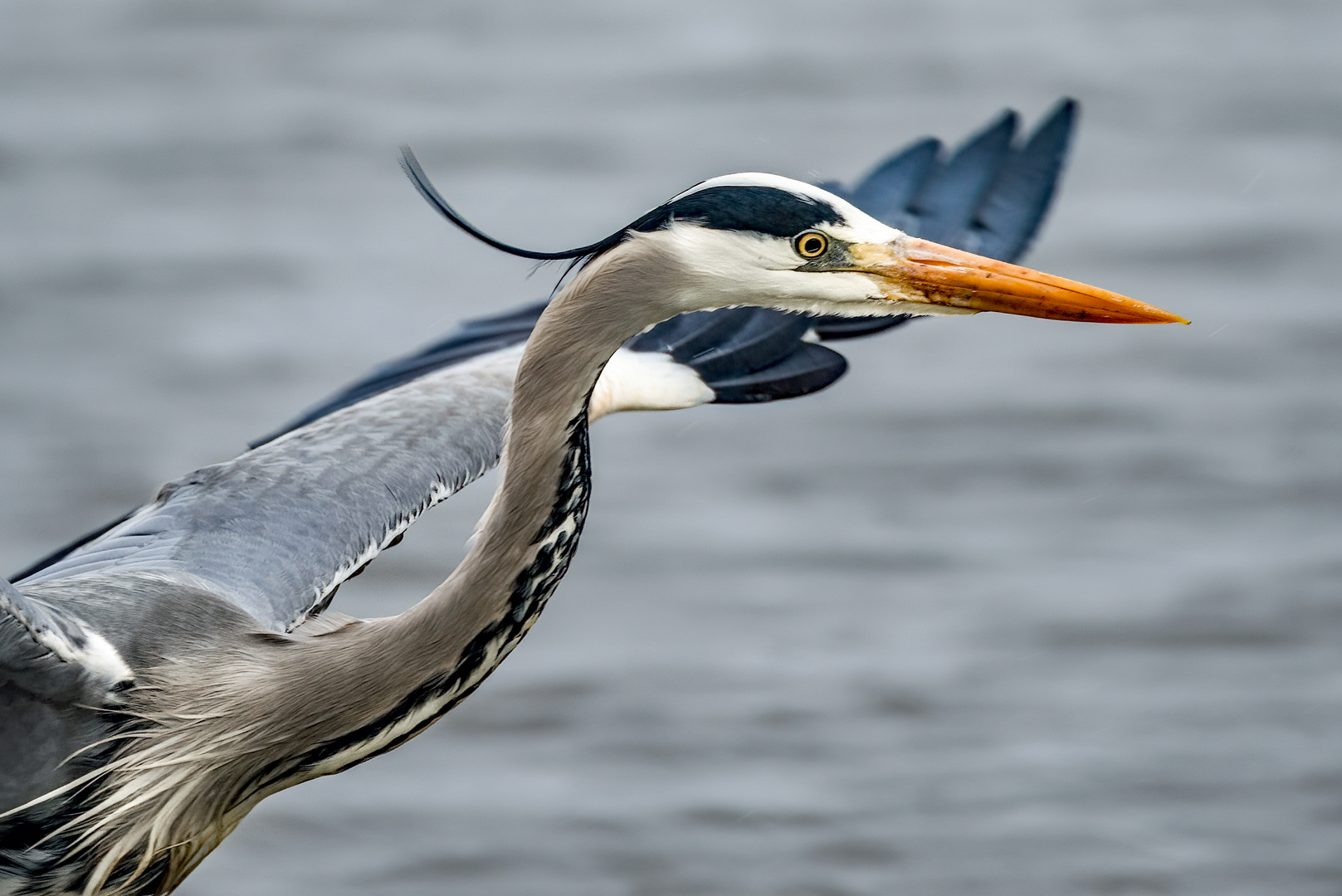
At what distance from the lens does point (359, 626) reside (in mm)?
3441

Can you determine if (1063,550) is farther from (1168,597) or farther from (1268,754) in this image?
(1268,754)

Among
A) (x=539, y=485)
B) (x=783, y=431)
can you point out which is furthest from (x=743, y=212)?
(x=783, y=431)

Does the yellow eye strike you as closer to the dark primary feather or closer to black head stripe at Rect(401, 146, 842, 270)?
black head stripe at Rect(401, 146, 842, 270)

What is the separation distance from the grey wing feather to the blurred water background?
1.23m

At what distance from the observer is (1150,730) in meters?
5.47

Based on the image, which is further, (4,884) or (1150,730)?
(1150,730)

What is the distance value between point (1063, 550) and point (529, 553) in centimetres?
345

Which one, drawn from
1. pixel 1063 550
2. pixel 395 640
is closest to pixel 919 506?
pixel 1063 550

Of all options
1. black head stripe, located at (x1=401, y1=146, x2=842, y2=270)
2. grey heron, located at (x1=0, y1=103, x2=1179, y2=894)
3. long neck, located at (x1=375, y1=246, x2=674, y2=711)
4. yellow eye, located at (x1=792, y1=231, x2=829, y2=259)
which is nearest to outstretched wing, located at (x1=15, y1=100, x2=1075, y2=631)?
grey heron, located at (x1=0, y1=103, x2=1179, y2=894)

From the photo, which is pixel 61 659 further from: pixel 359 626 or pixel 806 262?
pixel 806 262

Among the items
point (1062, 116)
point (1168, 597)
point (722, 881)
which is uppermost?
point (1062, 116)

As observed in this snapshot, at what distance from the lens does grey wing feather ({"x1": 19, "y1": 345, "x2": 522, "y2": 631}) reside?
3.75 metres

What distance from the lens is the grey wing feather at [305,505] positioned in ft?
12.3

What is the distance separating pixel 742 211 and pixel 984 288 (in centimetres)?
49
